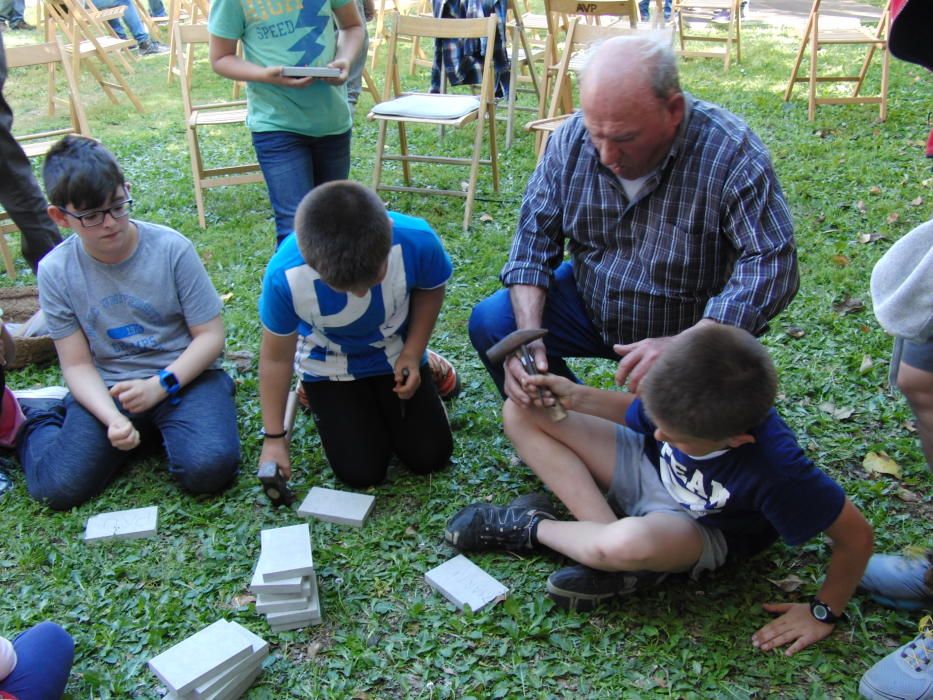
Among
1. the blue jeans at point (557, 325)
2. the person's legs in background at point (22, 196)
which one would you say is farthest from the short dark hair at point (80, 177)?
the person's legs in background at point (22, 196)

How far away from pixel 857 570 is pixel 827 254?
281 centimetres

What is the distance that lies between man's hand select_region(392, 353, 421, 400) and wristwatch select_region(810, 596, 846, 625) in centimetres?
146

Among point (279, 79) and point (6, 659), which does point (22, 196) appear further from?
point (6, 659)

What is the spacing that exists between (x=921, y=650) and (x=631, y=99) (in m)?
1.68

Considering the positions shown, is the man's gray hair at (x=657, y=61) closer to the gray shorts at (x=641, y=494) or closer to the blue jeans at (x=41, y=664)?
the gray shorts at (x=641, y=494)

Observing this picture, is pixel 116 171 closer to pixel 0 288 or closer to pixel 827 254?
pixel 0 288

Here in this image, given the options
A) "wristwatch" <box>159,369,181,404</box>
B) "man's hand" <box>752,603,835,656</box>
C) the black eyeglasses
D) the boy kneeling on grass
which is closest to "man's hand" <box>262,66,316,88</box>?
the black eyeglasses

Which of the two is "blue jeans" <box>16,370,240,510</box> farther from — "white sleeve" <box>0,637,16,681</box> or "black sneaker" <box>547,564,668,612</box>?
"black sneaker" <box>547,564,668,612</box>

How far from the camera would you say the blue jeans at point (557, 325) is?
2.90 m

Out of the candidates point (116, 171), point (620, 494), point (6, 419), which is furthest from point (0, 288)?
point (620, 494)

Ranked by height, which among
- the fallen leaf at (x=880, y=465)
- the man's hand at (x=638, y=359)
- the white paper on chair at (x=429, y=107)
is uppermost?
the white paper on chair at (x=429, y=107)

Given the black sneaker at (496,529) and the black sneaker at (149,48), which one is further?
the black sneaker at (149,48)

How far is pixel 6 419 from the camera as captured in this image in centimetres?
312

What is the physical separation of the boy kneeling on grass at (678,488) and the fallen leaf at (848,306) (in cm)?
200
